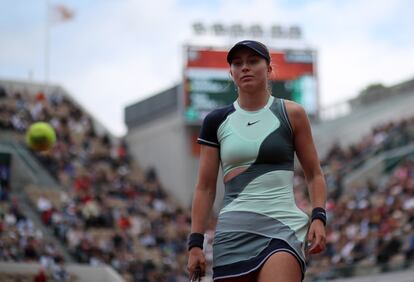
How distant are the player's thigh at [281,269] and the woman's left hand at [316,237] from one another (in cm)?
12

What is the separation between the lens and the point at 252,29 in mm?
46719

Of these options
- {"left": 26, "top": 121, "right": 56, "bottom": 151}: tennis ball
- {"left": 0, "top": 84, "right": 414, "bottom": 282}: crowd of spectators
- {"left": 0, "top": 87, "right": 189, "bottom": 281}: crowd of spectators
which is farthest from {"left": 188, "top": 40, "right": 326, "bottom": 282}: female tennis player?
{"left": 0, "top": 87, "right": 189, "bottom": 281}: crowd of spectators

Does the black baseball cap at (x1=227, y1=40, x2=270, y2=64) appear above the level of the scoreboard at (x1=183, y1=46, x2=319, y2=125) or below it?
below

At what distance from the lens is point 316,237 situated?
5188 millimetres

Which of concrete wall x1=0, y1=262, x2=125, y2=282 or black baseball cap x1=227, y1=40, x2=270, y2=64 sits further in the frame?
concrete wall x1=0, y1=262, x2=125, y2=282

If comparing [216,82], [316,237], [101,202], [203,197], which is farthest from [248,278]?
[216,82]

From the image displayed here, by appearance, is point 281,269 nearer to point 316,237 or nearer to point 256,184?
point 316,237

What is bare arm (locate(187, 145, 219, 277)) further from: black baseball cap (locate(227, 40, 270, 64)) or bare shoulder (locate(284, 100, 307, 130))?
black baseball cap (locate(227, 40, 270, 64))

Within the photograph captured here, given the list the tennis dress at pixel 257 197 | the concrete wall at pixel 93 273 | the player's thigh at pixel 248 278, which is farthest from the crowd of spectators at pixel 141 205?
the player's thigh at pixel 248 278

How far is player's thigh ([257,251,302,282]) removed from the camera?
506 centimetres

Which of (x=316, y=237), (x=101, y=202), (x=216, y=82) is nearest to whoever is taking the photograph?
(x=316, y=237)

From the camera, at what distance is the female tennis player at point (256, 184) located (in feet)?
17.0

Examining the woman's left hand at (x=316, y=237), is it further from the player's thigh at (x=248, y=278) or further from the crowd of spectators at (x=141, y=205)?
the crowd of spectators at (x=141, y=205)

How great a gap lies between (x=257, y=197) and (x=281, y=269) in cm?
44
